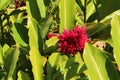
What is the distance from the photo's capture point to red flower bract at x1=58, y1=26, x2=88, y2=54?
1182 mm

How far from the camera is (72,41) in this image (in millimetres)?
1194

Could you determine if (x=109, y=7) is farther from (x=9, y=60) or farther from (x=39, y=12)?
(x=9, y=60)

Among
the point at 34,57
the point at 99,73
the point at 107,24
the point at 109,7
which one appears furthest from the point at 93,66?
the point at 109,7

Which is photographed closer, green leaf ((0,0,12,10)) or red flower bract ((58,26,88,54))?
red flower bract ((58,26,88,54))

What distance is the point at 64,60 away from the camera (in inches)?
49.9

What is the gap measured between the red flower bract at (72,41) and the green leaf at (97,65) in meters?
0.17

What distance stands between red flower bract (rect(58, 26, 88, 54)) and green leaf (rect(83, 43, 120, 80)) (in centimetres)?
17

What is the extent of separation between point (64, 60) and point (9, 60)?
202 mm

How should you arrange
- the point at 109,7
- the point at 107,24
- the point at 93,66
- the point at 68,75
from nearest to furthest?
the point at 93,66, the point at 68,75, the point at 107,24, the point at 109,7

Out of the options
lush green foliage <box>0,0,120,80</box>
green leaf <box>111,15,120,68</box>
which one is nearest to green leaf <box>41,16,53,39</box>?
lush green foliage <box>0,0,120,80</box>

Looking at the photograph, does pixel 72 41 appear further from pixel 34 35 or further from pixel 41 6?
pixel 41 6

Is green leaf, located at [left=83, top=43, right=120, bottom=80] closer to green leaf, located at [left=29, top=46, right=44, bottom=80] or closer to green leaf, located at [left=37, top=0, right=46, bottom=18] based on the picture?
green leaf, located at [left=29, top=46, right=44, bottom=80]

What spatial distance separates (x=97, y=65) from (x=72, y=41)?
212mm

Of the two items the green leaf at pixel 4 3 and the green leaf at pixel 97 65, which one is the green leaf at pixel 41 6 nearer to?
the green leaf at pixel 4 3
